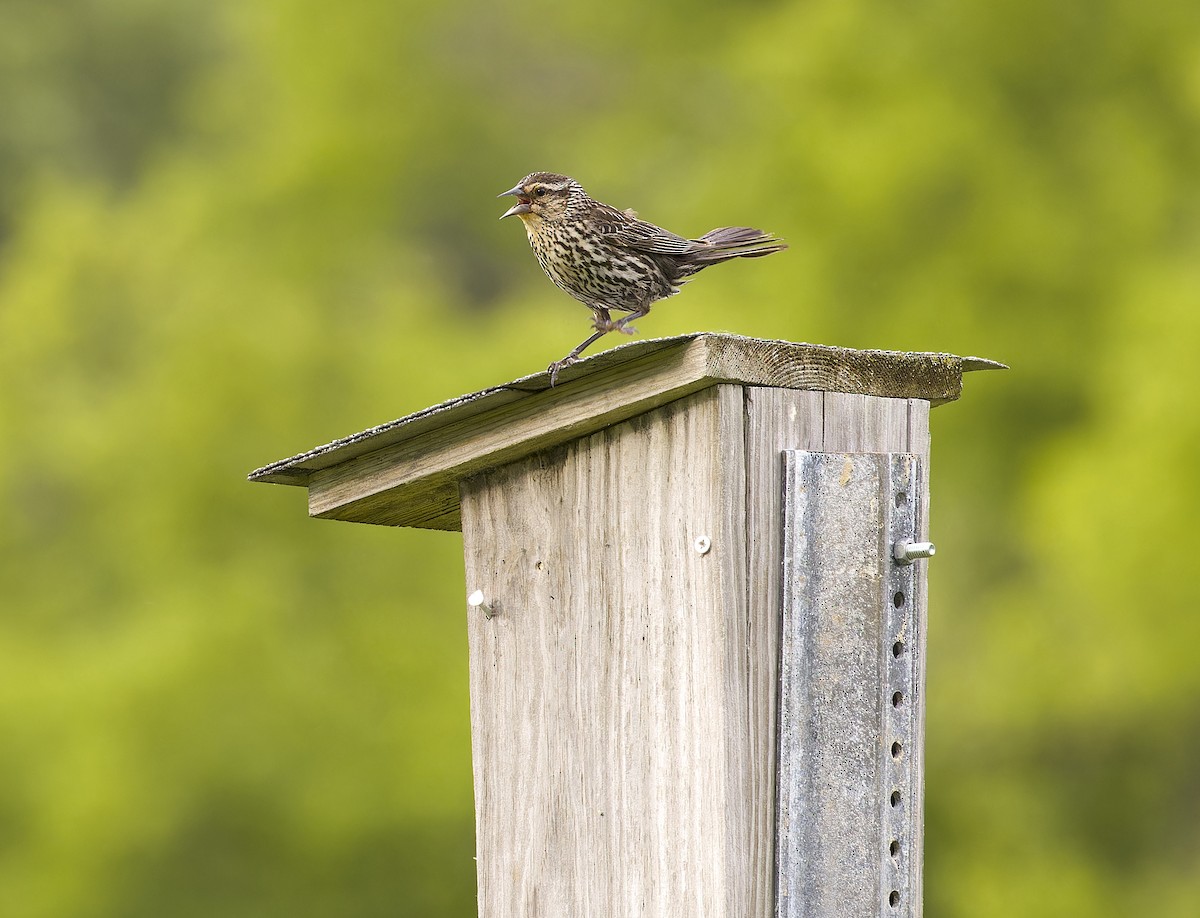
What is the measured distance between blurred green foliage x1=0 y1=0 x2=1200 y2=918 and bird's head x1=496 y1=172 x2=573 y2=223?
4.80 m

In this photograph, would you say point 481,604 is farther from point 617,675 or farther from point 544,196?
point 544,196

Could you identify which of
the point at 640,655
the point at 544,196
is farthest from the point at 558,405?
the point at 544,196

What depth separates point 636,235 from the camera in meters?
3.19

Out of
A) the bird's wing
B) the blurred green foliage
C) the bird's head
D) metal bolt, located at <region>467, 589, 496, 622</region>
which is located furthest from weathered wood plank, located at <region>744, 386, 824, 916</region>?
the blurred green foliage

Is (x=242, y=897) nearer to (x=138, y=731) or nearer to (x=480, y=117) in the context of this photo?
(x=138, y=731)

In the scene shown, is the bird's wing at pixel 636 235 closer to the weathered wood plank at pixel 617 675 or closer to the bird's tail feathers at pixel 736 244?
the bird's tail feathers at pixel 736 244

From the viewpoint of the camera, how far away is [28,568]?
1114 cm

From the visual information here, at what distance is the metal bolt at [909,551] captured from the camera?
2.60 meters

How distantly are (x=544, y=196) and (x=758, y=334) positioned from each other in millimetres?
5232

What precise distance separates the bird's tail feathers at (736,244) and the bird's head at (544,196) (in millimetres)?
289

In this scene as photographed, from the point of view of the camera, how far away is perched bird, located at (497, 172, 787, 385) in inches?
124

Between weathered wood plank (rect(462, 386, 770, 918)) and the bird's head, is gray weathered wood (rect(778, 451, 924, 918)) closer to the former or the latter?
weathered wood plank (rect(462, 386, 770, 918))

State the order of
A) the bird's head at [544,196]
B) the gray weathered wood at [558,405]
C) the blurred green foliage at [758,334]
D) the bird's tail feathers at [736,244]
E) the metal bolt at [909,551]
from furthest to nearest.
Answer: the blurred green foliage at [758,334]
the bird's head at [544,196]
the bird's tail feathers at [736,244]
the metal bolt at [909,551]
the gray weathered wood at [558,405]

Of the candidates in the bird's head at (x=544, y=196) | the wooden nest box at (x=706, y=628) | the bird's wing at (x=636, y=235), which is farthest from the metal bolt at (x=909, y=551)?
the bird's head at (x=544, y=196)
